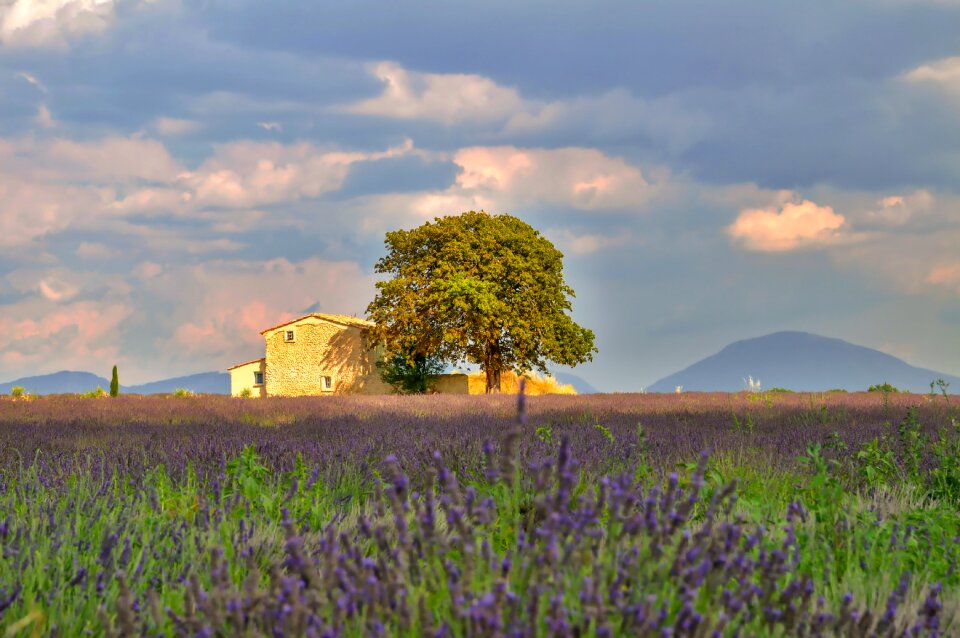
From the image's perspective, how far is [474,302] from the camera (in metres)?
26.7

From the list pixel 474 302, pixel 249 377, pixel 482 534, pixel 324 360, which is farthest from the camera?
pixel 249 377

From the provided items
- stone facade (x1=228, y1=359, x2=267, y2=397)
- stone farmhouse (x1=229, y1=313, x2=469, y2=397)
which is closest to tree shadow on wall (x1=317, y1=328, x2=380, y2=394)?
stone farmhouse (x1=229, y1=313, x2=469, y2=397)

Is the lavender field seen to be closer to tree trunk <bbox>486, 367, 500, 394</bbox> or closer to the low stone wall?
tree trunk <bbox>486, 367, 500, 394</bbox>

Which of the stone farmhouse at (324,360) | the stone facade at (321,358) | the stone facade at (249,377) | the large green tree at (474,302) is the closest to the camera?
the large green tree at (474,302)

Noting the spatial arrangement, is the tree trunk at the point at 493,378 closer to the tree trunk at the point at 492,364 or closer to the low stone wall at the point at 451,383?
the tree trunk at the point at 492,364

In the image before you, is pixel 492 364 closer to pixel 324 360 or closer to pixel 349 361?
pixel 349 361

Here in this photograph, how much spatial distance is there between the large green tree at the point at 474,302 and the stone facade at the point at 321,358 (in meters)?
3.59

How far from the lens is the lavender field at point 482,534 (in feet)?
6.32

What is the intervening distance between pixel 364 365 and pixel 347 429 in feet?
83.2

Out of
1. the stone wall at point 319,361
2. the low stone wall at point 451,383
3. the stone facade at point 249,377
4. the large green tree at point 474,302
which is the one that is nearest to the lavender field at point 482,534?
the large green tree at point 474,302

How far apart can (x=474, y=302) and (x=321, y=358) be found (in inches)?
388

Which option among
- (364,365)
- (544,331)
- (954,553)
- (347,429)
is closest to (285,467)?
(347,429)

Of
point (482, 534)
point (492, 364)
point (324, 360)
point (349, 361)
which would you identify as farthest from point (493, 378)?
point (482, 534)

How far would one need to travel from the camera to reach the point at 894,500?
437 centimetres
